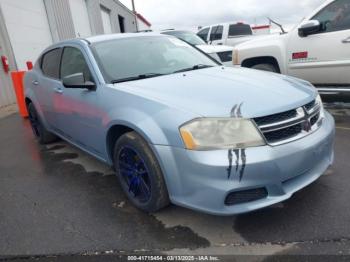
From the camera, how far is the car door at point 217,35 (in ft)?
43.3

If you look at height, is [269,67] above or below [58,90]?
below

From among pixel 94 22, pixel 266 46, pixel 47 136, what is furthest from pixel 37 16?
pixel 266 46

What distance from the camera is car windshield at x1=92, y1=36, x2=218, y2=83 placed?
3.42m

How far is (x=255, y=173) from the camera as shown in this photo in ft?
7.64

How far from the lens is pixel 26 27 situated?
11336mm

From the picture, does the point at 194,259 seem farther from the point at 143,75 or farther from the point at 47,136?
the point at 47,136

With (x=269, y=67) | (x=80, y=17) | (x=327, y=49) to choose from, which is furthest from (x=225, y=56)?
(x=80, y=17)

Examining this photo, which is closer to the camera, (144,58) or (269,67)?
(144,58)

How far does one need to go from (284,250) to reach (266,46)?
4.32 m

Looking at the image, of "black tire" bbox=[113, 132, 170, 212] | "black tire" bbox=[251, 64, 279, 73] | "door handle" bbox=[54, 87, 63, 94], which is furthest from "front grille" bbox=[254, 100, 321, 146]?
"black tire" bbox=[251, 64, 279, 73]

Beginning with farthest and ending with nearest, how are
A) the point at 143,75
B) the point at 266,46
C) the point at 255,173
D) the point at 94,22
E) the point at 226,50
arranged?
the point at 94,22, the point at 226,50, the point at 266,46, the point at 143,75, the point at 255,173

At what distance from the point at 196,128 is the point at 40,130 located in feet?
12.4

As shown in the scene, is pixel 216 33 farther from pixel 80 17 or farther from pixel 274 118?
pixel 274 118

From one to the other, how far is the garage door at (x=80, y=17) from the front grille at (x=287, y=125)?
1530 centimetres
